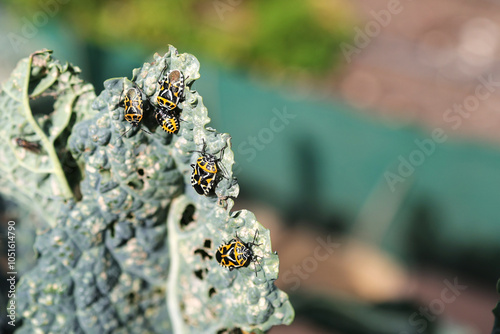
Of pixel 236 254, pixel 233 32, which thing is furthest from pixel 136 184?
pixel 233 32

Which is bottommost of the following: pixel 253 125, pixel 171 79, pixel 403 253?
pixel 403 253

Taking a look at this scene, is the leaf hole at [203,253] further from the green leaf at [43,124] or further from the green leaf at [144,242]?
the green leaf at [43,124]

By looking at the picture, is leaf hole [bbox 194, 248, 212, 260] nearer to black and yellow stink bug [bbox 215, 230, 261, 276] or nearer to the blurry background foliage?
black and yellow stink bug [bbox 215, 230, 261, 276]

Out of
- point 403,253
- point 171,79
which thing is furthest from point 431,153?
point 171,79

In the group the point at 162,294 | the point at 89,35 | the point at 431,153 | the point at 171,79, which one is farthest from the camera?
the point at 89,35

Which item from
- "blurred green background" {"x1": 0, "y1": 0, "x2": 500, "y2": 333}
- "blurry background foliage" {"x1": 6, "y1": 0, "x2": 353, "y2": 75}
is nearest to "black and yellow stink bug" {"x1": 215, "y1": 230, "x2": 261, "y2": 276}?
"blurred green background" {"x1": 0, "y1": 0, "x2": 500, "y2": 333}

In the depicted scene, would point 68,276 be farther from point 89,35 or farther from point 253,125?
point 89,35

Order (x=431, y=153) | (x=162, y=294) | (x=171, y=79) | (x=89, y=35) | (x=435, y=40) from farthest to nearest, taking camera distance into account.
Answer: (x=435, y=40)
(x=89, y=35)
(x=431, y=153)
(x=162, y=294)
(x=171, y=79)
